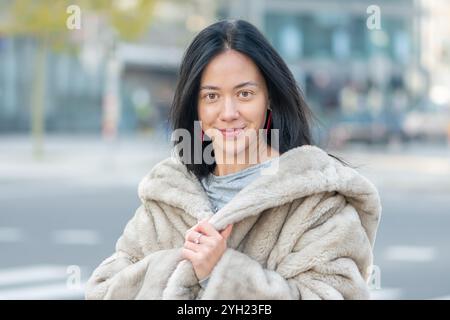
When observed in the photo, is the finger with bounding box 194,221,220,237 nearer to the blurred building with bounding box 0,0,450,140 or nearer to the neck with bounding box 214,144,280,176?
the neck with bounding box 214,144,280,176

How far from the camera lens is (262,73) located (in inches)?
77.1

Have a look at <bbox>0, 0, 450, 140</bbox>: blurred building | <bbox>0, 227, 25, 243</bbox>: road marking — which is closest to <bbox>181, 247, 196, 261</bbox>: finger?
<bbox>0, 227, 25, 243</bbox>: road marking

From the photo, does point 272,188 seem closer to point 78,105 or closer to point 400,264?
point 400,264

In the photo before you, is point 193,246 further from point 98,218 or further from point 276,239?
point 98,218

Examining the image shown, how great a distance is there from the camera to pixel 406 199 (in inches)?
568

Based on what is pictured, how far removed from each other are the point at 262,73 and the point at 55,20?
18.7 metres

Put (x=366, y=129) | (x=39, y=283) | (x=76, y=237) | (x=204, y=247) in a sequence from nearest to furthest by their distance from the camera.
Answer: (x=204, y=247)
(x=39, y=283)
(x=76, y=237)
(x=366, y=129)

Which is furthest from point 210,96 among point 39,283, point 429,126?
point 429,126

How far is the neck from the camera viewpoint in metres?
2.02

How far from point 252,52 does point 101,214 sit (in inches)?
391

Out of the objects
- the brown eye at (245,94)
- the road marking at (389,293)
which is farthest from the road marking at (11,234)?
the brown eye at (245,94)

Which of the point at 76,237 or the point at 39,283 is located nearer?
the point at 39,283
